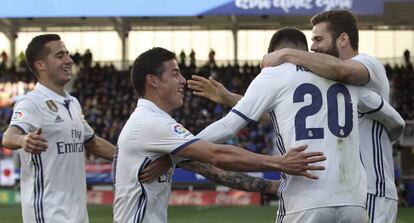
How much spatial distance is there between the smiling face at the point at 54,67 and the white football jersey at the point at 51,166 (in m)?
0.15

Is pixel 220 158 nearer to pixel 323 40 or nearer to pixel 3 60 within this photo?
pixel 323 40

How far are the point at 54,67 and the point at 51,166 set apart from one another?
91 cm

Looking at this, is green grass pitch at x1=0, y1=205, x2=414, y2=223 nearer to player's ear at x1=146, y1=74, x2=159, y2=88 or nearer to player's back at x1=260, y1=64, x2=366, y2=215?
player's ear at x1=146, y1=74, x2=159, y2=88

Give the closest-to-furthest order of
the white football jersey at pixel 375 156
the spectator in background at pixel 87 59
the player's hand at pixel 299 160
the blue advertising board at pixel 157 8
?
the player's hand at pixel 299 160
the white football jersey at pixel 375 156
the blue advertising board at pixel 157 8
the spectator in background at pixel 87 59

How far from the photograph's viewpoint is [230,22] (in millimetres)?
44312

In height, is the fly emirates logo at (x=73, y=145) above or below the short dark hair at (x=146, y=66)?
below

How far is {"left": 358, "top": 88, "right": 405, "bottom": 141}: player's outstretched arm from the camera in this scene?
18.8 feet

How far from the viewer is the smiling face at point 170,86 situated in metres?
5.56

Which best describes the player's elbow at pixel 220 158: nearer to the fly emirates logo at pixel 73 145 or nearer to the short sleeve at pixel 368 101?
the short sleeve at pixel 368 101

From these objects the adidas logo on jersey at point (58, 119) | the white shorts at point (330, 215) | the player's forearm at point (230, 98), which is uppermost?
the player's forearm at point (230, 98)

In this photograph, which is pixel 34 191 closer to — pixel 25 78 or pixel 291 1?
pixel 291 1

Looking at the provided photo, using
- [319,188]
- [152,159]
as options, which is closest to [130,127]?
[152,159]

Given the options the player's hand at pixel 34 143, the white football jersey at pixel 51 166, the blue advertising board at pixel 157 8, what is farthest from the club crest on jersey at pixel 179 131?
the blue advertising board at pixel 157 8

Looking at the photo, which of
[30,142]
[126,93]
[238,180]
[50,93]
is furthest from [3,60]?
[238,180]
